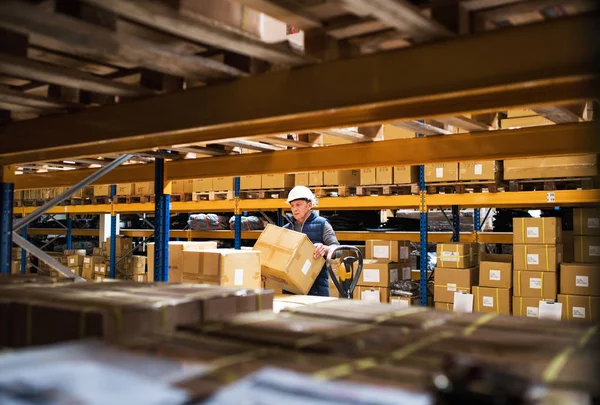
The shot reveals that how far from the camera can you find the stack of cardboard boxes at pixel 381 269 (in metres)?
7.73

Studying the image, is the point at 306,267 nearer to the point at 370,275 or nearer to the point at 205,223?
the point at 370,275

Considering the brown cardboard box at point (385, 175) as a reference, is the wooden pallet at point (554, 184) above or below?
below

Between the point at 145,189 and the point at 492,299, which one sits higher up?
the point at 145,189

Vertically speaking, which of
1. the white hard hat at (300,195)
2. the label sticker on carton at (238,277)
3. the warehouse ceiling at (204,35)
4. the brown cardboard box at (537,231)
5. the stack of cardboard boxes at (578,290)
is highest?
the warehouse ceiling at (204,35)

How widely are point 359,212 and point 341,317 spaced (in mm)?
8125

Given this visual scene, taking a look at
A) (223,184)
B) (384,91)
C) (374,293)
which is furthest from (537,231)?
(384,91)

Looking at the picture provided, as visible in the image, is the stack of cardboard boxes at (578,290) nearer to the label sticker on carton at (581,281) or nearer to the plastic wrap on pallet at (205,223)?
the label sticker on carton at (581,281)

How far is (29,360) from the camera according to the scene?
5.31 ft

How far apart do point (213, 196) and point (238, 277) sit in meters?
4.60

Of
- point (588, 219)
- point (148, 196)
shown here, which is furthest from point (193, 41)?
point (148, 196)

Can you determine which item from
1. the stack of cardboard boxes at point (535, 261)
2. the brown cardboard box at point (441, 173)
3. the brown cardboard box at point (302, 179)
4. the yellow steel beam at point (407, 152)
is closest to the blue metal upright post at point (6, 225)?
the yellow steel beam at point (407, 152)

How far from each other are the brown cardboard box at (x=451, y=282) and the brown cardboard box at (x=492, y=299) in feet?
0.46

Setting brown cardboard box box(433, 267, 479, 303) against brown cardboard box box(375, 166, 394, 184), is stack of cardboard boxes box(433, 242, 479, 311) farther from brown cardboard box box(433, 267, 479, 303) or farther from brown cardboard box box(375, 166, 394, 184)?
brown cardboard box box(375, 166, 394, 184)

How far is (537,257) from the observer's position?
21.8ft
